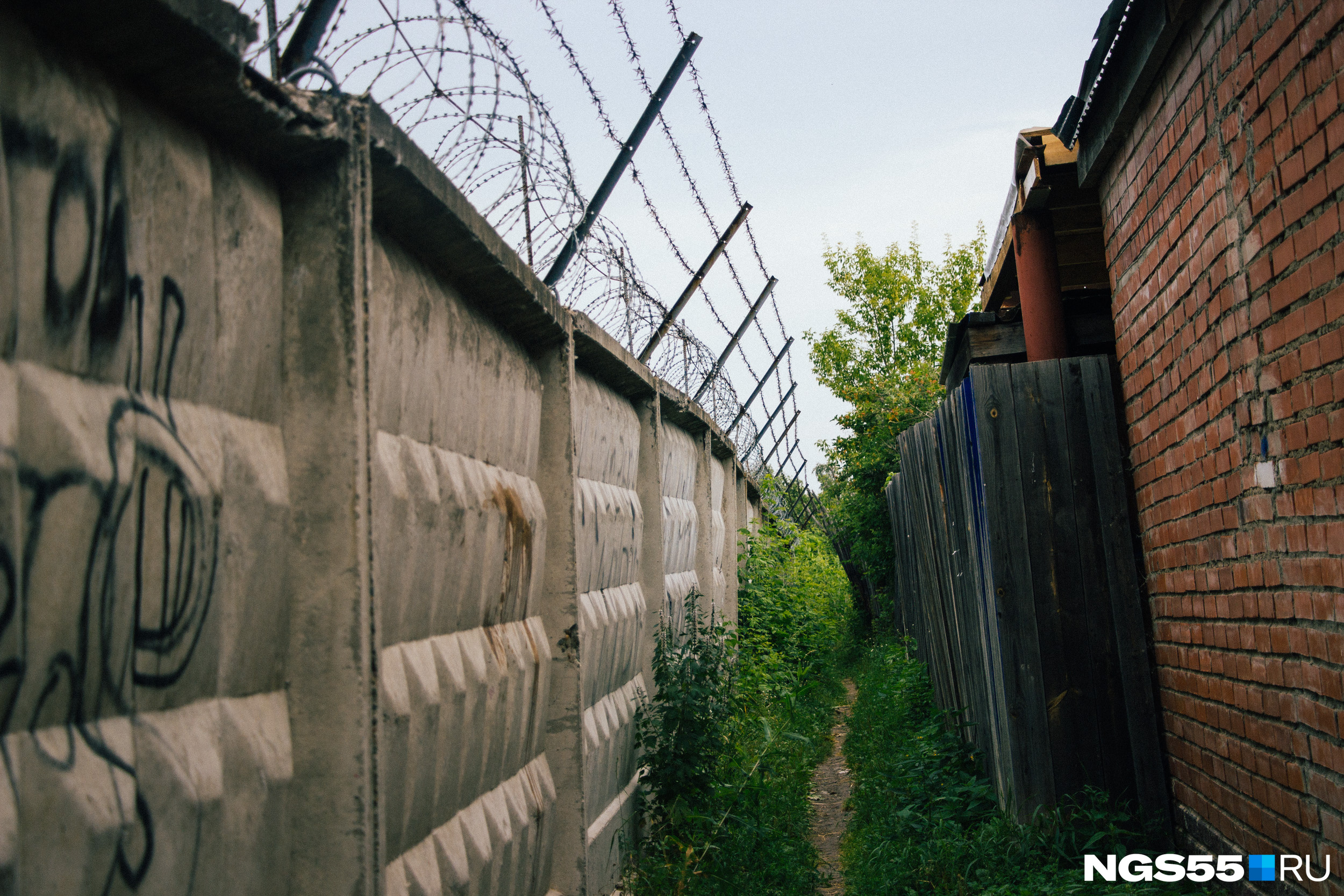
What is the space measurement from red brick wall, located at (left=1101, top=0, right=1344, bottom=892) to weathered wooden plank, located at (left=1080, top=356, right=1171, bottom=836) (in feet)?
0.29

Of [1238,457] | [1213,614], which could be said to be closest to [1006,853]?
Answer: [1213,614]

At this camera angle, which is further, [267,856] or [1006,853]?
[1006,853]

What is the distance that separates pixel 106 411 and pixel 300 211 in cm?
69

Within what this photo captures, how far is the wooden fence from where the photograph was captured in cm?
384

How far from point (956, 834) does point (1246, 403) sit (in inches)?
91.1

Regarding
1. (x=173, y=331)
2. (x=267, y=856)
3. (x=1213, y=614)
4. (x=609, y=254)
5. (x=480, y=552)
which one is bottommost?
(x=267, y=856)

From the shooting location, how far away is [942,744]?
538cm

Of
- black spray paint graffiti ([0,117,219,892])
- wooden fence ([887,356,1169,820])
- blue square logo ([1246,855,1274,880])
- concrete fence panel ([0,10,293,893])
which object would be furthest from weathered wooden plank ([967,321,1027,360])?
black spray paint graffiti ([0,117,219,892])

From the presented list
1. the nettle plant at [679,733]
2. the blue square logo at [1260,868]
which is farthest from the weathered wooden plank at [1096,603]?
the nettle plant at [679,733]

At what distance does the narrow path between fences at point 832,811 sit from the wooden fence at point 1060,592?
104cm

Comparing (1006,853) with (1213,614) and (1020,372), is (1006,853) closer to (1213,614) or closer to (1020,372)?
(1213,614)

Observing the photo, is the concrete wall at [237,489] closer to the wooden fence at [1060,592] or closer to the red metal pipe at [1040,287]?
the wooden fence at [1060,592]

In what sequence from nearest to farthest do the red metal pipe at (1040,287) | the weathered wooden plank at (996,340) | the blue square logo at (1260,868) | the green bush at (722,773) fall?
the blue square logo at (1260,868) → the green bush at (722,773) → the red metal pipe at (1040,287) → the weathered wooden plank at (996,340)

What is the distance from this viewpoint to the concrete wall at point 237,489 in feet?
4.13
